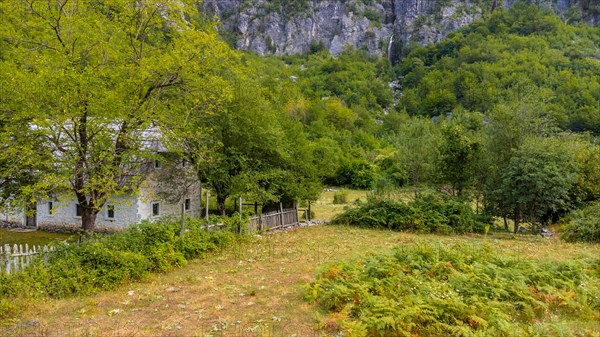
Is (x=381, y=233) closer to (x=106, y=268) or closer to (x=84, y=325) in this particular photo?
(x=106, y=268)

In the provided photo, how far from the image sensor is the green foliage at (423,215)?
21.1 meters

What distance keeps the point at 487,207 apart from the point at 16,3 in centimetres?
2300

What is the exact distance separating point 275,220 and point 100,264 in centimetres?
1100

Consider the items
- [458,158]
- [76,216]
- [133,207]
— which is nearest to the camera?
[133,207]

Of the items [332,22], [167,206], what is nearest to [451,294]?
[167,206]

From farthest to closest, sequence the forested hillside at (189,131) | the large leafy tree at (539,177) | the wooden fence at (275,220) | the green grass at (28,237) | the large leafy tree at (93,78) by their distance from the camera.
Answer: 1. the large leafy tree at (539,177)
2. the wooden fence at (275,220)
3. the green grass at (28,237)
4. the forested hillside at (189,131)
5. the large leafy tree at (93,78)

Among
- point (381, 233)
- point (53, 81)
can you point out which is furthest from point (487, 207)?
point (53, 81)

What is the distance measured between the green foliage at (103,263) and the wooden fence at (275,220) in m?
5.58

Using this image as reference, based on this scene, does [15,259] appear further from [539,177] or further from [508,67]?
[508,67]

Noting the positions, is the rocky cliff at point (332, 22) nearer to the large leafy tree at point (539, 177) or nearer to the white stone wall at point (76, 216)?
the large leafy tree at point (539, 177)

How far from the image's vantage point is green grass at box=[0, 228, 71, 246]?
62.1 ft

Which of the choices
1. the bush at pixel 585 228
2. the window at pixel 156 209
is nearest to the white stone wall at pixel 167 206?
the window at pixel 156 209

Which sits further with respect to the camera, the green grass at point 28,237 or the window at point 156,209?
the window at point 156,209

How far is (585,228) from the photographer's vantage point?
18.2m
